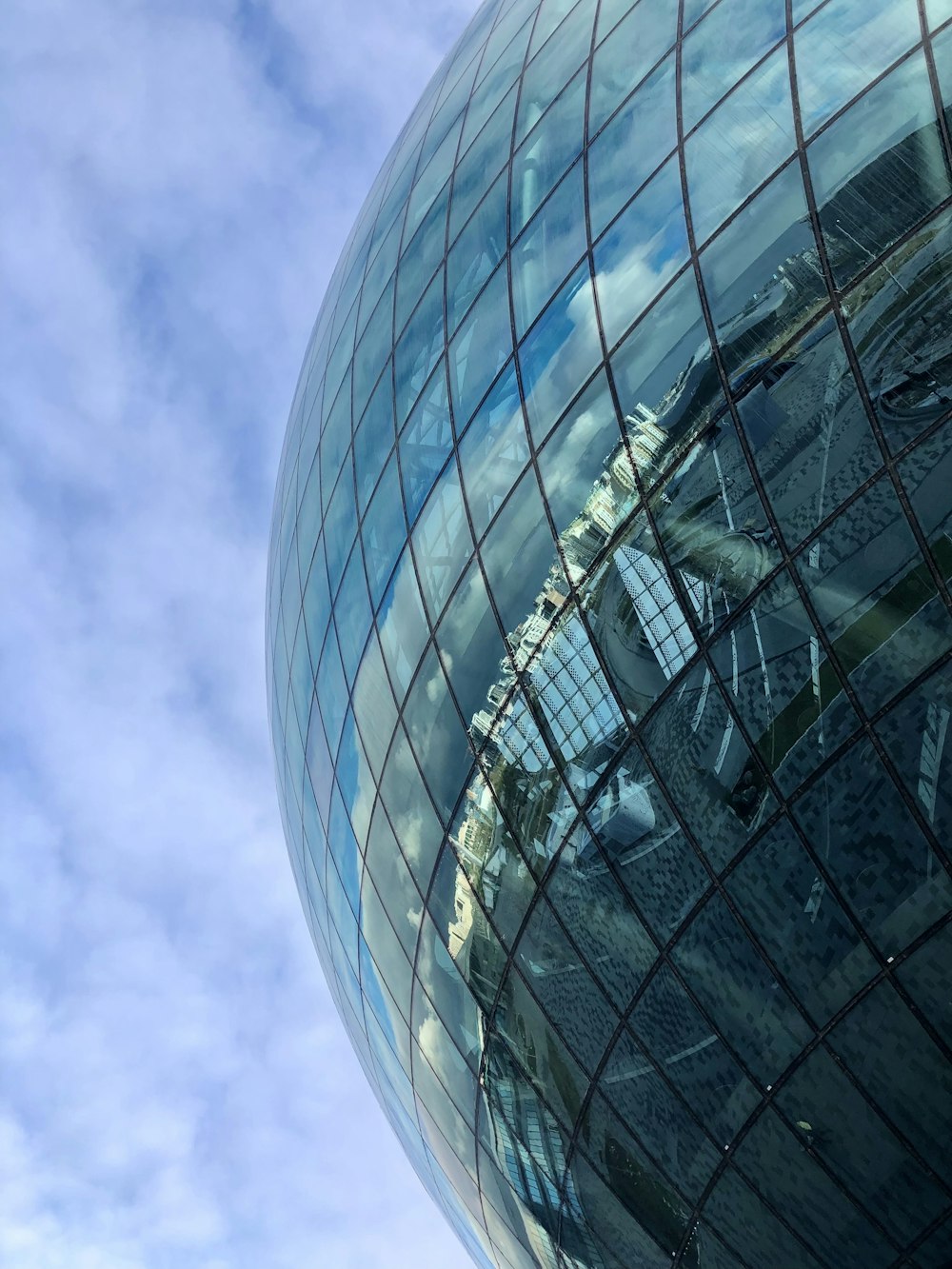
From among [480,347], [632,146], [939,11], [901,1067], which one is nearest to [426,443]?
[480,347]

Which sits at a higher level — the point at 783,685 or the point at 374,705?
the point at 374,705

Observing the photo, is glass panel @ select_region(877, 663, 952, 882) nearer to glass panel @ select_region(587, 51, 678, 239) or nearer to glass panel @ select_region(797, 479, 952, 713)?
glass panel @ select_region(797, 479, 952, 713)

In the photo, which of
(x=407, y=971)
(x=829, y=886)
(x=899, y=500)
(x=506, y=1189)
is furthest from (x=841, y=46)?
(x=506, y=1189)

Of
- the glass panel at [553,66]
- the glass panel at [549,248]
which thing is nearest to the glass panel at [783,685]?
the glass panel at [549,248]

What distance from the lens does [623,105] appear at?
16.7 meters

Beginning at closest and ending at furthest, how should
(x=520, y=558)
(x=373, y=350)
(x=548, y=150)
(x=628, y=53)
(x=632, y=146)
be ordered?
(x=632, y=146), (x=520, y=558), (x=628, y=53), (x=548, y=150), (x=373, y=350)

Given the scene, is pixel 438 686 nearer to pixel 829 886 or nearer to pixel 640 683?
pixel 640 683

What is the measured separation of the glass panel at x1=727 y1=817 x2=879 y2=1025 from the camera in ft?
43.8

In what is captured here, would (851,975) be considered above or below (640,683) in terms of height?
below

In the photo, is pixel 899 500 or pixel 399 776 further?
pixel 399 776

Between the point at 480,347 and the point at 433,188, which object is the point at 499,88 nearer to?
the point at 433,188

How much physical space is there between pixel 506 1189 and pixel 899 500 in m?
15.2

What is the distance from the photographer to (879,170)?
12703 mm

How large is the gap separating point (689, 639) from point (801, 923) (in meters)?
3.82
